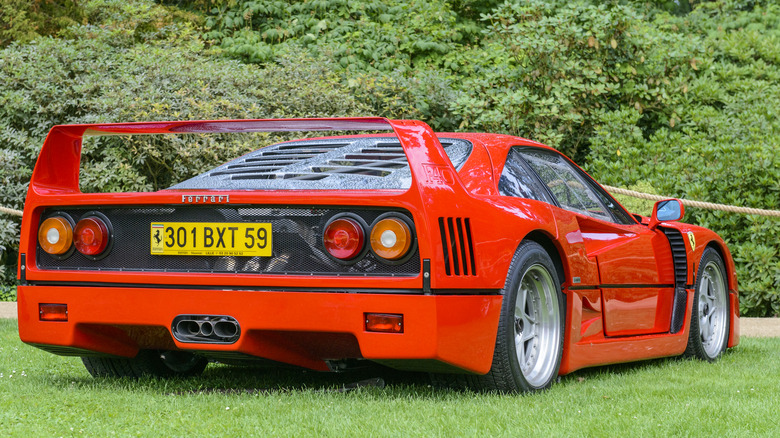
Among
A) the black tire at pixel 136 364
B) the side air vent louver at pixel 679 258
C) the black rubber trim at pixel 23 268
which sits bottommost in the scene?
the black tire at pixel 136 364

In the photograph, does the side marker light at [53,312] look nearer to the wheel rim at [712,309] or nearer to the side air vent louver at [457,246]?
the side air vent louver at [457,246]

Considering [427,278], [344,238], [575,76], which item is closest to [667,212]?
[427,278]

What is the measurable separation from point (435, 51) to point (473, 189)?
30.4 feet

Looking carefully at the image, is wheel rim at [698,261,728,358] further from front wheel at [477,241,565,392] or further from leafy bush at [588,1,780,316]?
leafy bush at [588,1,780,316]

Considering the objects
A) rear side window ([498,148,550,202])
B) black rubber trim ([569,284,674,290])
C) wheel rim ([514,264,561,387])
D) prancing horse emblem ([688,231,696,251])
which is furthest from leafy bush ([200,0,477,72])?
wheel rim ([514,264,561,387])

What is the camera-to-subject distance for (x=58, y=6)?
13445mm

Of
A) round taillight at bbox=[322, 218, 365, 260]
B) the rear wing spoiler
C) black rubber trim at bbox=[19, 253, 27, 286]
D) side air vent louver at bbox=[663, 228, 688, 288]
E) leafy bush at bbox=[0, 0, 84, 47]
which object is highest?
leafy bush at bbox=[0, 0, 84, 47]

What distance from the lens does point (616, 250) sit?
511cm

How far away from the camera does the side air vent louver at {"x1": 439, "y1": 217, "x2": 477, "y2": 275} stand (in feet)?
12.3

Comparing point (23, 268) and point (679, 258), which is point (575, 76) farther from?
point (23, 268)

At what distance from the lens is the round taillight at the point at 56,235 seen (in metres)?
4.23

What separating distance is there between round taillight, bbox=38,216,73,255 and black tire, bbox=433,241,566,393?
5.56ft

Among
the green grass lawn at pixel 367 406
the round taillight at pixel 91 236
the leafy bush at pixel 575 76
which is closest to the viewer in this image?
the green grass lawn at pixel 367 406

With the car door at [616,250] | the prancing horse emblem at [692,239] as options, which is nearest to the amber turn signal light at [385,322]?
the car door at [616,250]
